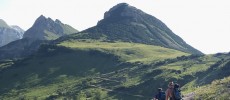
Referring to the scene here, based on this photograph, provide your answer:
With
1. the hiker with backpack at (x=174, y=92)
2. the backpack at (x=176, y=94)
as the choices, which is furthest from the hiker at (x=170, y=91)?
the backpack at (x=176, y=94)

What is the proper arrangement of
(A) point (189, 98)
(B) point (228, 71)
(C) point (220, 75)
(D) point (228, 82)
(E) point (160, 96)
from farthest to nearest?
(B) point (228, 71)
(C) point (220, 75)
(D) point (228, 82)
(A) point (189, 98)
(E) point (160, 96)

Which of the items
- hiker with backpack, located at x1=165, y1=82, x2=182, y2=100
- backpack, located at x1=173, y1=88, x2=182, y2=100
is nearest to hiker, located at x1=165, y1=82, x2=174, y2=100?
hiker with backpack, located at x1=165, y1=82, x2=182, y2=100

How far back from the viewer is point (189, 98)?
54.8m

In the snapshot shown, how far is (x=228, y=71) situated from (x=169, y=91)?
167061 mm

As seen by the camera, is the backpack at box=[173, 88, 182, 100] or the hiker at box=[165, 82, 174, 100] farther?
the hiker at box=[165, 82, 174, 100]

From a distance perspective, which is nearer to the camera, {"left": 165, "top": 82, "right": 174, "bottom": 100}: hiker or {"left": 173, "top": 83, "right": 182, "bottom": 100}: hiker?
{"left": 173, "top": 83, "right": 182, "bottom": 100}: hiker

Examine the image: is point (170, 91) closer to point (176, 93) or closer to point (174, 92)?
point (174, 92)

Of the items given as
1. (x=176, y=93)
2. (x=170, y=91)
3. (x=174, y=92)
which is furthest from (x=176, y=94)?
(x=170, y=91)

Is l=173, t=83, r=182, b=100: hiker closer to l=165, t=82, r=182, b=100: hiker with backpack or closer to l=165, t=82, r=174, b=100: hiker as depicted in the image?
l=165, t=82, r=182, b=100: hiker with backpack

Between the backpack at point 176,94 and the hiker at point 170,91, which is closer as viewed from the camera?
the backpack at point 176,94

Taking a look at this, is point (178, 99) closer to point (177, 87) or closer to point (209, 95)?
point (177, 87)

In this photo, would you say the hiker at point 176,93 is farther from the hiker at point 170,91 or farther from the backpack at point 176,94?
the hiker at point 170,91

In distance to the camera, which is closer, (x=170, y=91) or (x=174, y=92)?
(x=174, y=92)

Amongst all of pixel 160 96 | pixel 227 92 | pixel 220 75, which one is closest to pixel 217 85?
pixel 227 92
